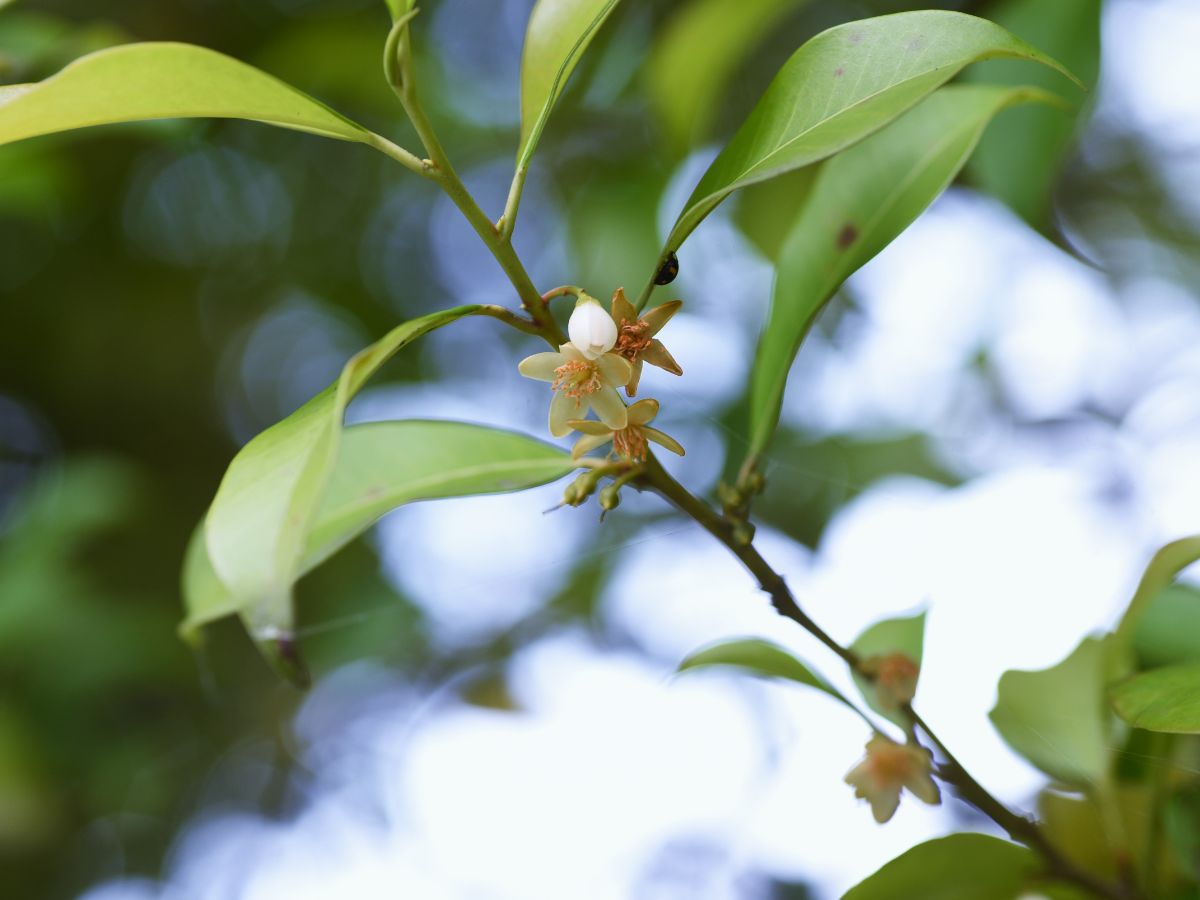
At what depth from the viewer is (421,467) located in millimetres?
607

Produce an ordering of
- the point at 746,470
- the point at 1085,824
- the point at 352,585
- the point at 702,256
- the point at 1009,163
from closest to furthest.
→ 1. the point at 746,470
2. the point at 1085,824
3. the point at 1009,163
4. the point at 702,256
5. the point at 352,585

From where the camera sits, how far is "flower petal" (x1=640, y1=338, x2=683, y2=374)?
0.53m

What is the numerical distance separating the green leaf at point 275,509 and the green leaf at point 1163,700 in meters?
0.39

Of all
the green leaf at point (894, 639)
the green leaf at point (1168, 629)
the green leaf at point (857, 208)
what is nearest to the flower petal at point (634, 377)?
the green leaf at point (857, 208)

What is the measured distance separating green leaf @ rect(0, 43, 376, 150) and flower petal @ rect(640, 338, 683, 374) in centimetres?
20

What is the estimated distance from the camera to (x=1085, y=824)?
2.57ft

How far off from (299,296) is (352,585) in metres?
0.53

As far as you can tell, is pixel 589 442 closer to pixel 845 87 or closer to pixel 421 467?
pixel 421 467

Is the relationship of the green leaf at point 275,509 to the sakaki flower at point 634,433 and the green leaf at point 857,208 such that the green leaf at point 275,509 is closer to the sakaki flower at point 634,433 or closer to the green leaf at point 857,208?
the sakaki flower at point 634,433

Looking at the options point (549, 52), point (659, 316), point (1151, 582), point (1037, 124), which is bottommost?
point (1151, 582)

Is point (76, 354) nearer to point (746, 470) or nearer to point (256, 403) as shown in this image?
point (256, 403)

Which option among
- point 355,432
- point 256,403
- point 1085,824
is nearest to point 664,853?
point 1085,824

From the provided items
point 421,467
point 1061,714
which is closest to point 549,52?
point 421,467

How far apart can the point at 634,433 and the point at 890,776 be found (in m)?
0.26
